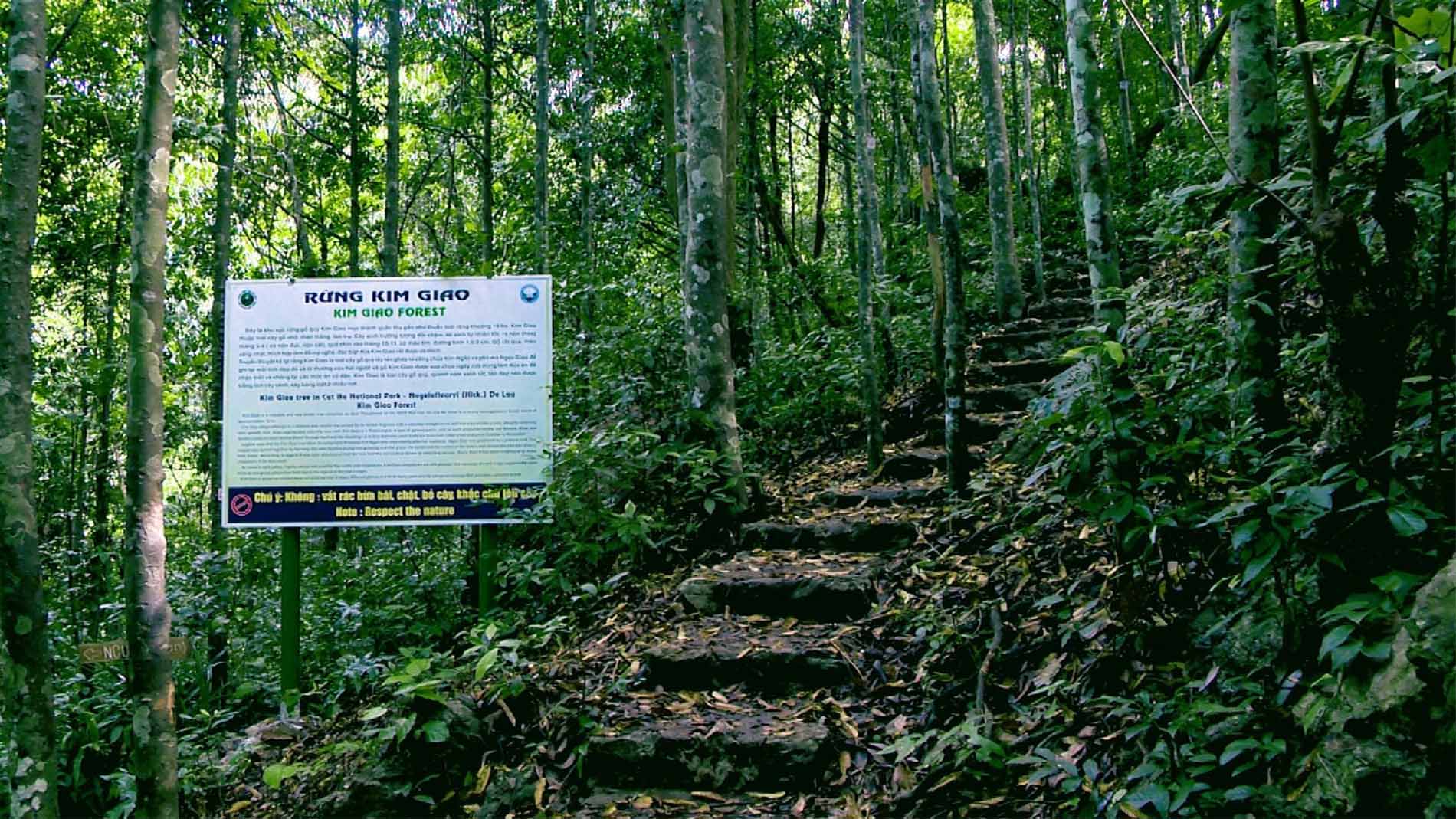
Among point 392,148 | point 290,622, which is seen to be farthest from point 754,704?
point 392,148

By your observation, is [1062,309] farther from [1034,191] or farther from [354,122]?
[354,122]

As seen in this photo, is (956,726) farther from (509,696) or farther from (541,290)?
(541,290)

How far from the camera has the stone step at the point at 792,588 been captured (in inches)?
192

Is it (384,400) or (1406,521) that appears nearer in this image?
(1406,521)

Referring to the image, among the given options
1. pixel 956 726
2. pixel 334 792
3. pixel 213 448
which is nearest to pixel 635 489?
pixel 334 792

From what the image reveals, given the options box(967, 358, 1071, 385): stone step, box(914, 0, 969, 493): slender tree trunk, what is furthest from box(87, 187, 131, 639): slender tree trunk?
box(967, 358, 1071, 385): stone step

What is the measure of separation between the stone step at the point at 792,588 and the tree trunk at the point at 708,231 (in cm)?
90

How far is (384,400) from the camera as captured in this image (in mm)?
6250

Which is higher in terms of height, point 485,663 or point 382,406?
point 382,406

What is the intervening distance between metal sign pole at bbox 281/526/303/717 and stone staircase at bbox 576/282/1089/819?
2849 millimetres

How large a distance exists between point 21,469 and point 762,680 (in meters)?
3.52

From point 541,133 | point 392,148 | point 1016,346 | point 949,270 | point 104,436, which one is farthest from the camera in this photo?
point 104,436

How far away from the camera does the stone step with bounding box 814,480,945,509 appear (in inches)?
247

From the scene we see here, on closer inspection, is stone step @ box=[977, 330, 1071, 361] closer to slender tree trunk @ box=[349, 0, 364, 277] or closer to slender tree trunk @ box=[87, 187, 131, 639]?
slender tree trunk @ box=[87, 187, 131, 639]
